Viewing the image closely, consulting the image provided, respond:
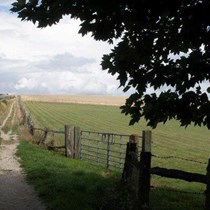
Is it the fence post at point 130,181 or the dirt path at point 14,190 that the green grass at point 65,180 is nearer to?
the dirt path at point 14,190

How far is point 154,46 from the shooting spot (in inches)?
258

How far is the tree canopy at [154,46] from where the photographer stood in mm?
6008

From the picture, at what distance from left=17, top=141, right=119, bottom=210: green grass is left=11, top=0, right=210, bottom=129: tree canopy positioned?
96.9 inches

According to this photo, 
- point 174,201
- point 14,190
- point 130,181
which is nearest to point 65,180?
point 14,190

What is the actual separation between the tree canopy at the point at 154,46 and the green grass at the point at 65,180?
246cm

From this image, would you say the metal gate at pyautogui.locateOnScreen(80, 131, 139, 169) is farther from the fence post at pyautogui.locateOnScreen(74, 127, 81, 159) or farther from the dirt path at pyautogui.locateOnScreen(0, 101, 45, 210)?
the dirt path at pyautogui.locateOnScreen(0, 101, 45, 210)

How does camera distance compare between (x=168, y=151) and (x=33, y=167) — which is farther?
(x=168, y=151)

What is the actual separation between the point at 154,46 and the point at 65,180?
6719mm

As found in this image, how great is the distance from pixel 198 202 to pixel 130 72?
5.52 metres

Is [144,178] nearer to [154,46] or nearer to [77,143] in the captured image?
[154,46]

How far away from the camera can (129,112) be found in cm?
689

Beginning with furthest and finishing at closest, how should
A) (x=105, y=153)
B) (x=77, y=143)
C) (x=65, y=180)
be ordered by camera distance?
(x=105, y=153), (x=77, y=143), (x=65, y=180)

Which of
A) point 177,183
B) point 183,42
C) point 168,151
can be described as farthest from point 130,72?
point 168,151

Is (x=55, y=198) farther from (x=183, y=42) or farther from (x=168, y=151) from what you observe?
(x=168, y=151)
